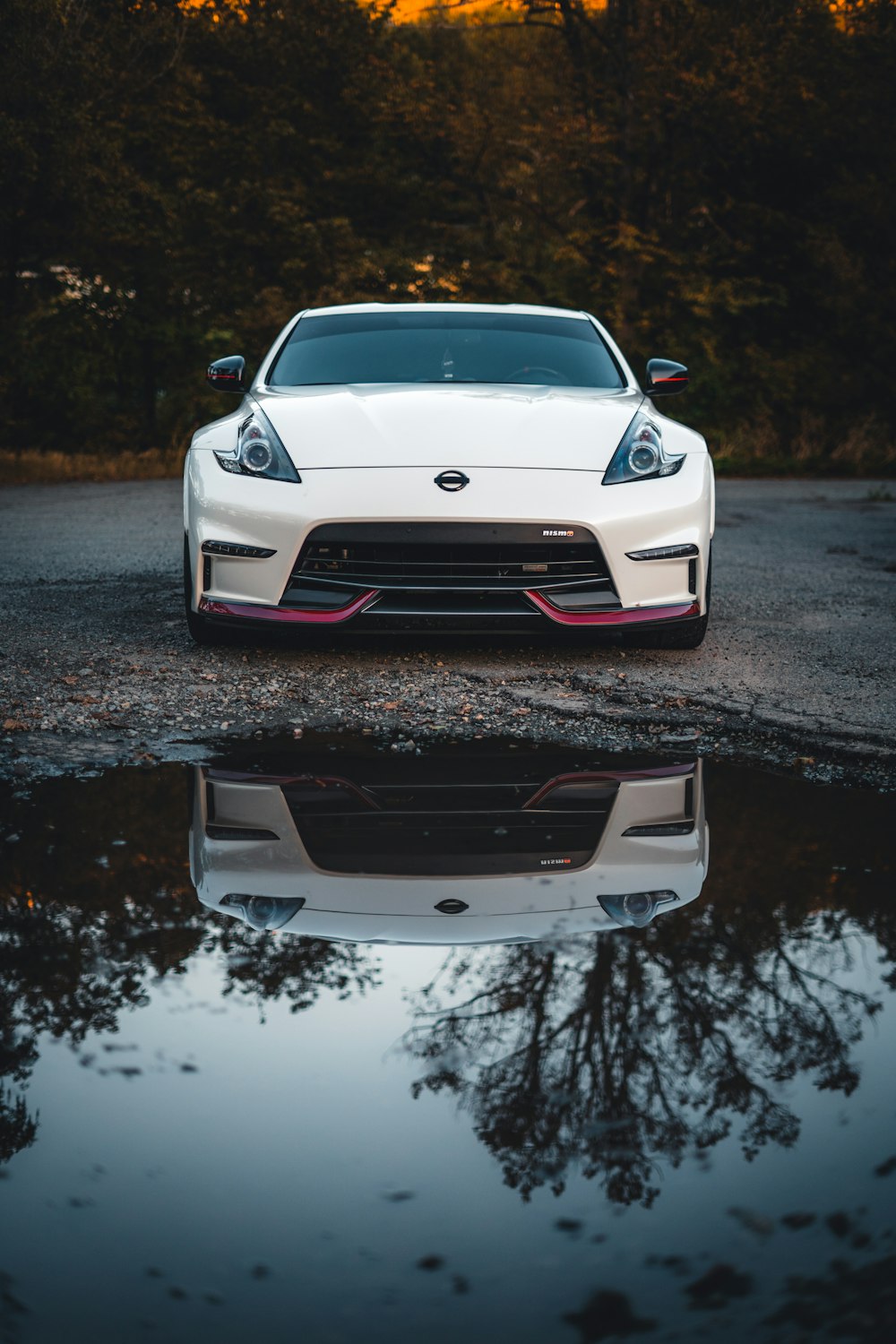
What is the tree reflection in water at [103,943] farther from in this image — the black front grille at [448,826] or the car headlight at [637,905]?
the car headlight at [637,905]

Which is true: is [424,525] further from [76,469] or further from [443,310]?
[76,469]

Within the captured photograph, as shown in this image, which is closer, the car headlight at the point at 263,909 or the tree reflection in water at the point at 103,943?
the tree reflection in water at the point at 103,943

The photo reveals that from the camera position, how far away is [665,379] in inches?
245

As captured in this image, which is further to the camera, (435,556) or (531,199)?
(531,199)

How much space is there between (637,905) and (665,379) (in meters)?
3.96

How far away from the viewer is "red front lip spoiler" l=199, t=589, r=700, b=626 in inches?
202

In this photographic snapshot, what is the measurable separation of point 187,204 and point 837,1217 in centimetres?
2614

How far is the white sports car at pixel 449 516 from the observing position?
16.8 feet

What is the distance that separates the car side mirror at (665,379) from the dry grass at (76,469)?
11.8 meters

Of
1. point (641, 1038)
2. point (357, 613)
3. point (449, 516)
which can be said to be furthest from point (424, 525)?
point (641, 1038)

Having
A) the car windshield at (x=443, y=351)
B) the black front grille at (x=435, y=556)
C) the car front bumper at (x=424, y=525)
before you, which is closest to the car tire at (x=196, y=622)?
the car front bumper at (x=424, y=525)

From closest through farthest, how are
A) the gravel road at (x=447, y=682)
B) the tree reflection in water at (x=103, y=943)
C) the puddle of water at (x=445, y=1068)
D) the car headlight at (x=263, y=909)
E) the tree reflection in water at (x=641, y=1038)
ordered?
the puddle of water at (x=445, y=1068)
the tree reflection in water at (x=641, y=1038)
the tree reflection in water at (x=103, y=943)
the car headlight at (x=263, y=909)
the gravel road at (x=447, y=682)

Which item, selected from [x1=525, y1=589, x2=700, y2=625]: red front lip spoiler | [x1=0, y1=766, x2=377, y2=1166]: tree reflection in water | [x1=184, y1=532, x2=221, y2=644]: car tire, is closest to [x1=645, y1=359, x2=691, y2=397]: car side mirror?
[x1=525, y1=589, x2=700, y2=625]: red front lip spoiler

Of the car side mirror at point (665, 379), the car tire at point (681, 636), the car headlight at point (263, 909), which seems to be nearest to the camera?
the car headlight at point (263, 909)
